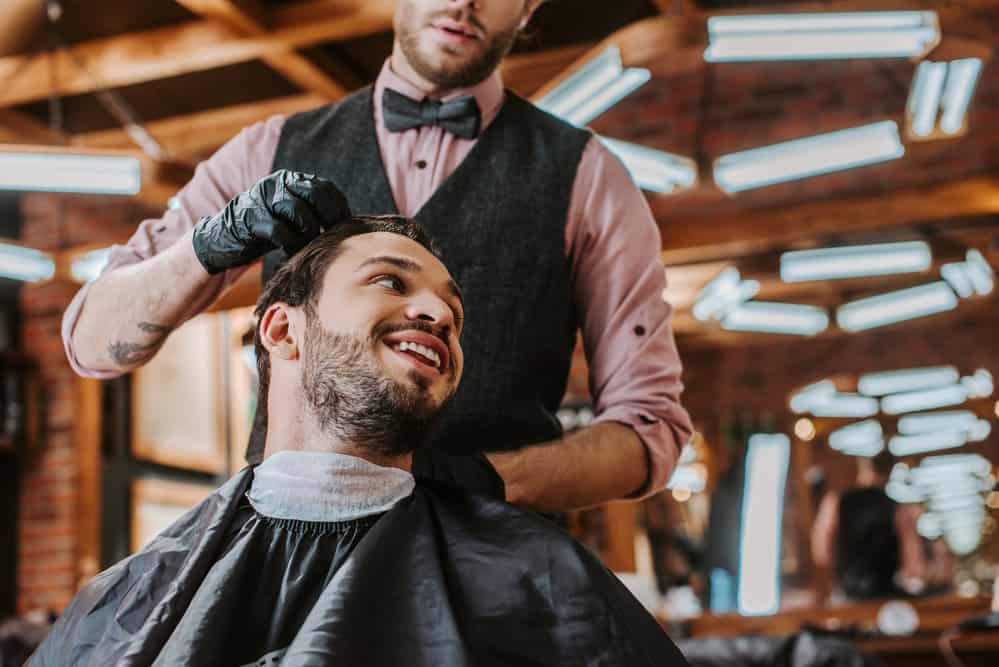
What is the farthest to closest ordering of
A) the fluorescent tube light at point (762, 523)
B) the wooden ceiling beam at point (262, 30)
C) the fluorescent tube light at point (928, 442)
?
the fluorescent tube light at point (928, 442)
the fluorescent tube light at point (762, 523)
the wooden ceiling beam at point (262, 30)

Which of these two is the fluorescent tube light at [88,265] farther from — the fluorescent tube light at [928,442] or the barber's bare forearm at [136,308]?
Result: the fluorescent tube light at [928,442]

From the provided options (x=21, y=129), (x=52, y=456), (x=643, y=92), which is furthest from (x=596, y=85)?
(x=52, y=456)

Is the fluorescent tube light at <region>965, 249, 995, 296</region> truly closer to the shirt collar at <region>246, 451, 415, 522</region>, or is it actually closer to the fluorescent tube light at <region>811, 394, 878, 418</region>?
the fluorescent tube light at <region>811, 394, 878, 418</region>

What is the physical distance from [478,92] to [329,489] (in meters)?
0.72

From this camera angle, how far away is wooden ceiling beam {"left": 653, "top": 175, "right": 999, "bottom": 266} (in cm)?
582

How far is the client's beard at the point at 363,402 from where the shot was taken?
57.3 inches

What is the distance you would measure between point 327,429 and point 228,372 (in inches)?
254

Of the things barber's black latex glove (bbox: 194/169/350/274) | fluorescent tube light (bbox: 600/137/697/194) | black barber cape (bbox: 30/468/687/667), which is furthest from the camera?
fluorescent tube light (bbox: 600/137/697/194)

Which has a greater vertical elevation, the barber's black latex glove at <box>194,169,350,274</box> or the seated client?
the barber's black latex glove at <box>194,169,350,274</box>

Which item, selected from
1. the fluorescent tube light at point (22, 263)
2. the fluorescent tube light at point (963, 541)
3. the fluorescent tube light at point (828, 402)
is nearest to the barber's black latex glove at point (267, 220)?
the fluorescent tube light at point (22, 263)

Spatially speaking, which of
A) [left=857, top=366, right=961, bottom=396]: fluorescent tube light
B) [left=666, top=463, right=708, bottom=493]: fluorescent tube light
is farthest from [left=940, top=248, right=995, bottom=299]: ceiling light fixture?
[left=666, top=463, right=708, bottom=493]: fluorescent tube light

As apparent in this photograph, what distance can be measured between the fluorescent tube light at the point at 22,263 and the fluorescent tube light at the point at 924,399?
248 inches

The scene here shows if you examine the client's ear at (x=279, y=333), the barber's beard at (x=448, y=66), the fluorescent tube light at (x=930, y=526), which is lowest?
the fluorescent tube light at (x=930, y=526)

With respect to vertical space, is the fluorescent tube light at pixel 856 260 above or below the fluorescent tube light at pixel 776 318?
above
